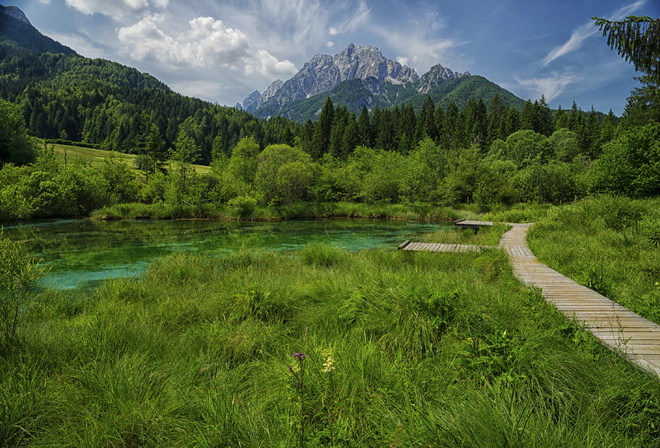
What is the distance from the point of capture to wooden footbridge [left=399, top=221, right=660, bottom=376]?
302cm

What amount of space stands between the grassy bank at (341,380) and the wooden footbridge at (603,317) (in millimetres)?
217

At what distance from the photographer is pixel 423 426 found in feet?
5.97

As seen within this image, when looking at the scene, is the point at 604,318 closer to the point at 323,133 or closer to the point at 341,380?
the point at 341,380

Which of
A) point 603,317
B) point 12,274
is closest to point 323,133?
point 603,317

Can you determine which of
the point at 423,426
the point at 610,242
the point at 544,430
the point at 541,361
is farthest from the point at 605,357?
the point at 610,242

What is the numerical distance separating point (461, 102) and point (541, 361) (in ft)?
724

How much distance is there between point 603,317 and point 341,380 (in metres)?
4.21

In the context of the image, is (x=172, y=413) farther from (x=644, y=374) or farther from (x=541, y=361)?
(x=644, y=374)

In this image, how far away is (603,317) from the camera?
407 centimetres

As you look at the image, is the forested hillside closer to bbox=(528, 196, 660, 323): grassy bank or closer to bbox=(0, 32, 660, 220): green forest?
bbox=(0, 32, 660, 220): green forest

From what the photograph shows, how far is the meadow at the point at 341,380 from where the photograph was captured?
1.90 meters

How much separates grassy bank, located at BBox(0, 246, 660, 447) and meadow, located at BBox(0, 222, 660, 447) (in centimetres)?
2

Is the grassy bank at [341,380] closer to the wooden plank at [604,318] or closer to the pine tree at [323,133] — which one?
the wooden plank at [604,318]

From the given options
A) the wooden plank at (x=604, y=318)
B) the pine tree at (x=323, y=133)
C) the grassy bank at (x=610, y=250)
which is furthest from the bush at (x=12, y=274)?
the pine tree at (x=323, y=133)
